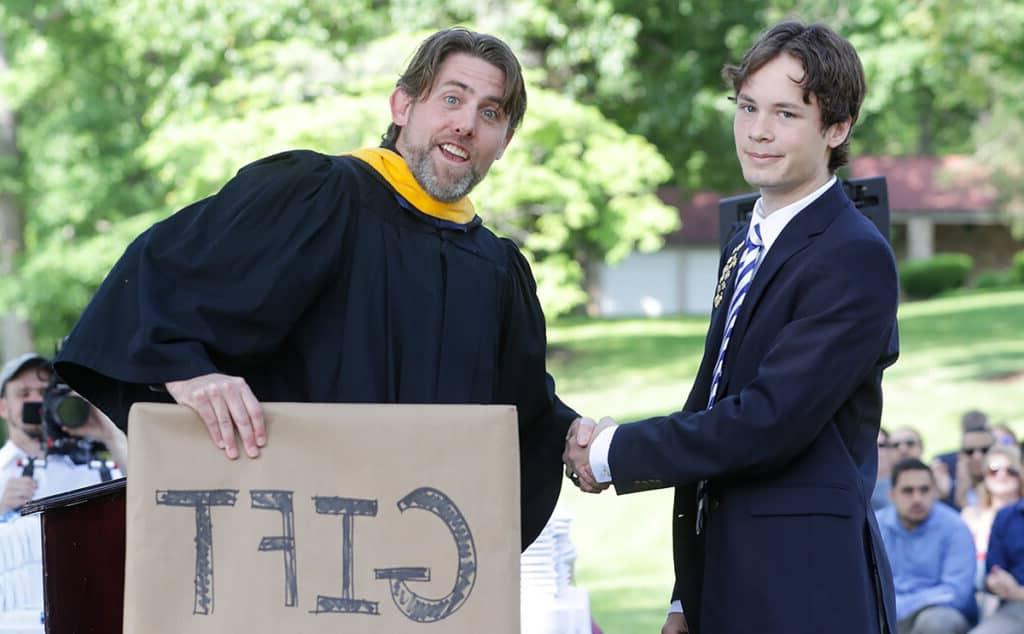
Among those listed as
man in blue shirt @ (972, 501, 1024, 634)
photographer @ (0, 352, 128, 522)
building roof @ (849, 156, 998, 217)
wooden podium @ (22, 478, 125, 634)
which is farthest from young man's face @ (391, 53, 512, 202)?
building roof @ (849, 156, 998, 217)

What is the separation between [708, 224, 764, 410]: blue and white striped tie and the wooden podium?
144 centimetres

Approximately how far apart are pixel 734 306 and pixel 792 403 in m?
0.37

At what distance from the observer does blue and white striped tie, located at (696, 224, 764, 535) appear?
3.42m

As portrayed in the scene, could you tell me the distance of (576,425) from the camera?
3736mm

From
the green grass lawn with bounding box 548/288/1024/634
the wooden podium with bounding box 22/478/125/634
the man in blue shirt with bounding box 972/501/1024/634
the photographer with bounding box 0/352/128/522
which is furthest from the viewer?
the green grass lawn with bounding box 548/288/1024/634

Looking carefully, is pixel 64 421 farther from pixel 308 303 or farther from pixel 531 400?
pixel 308 303

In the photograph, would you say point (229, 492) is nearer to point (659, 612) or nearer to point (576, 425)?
point (576, 425)

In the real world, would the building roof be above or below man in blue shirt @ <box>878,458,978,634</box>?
above

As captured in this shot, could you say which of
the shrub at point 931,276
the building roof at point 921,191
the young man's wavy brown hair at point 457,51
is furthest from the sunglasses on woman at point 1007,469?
the building roof at point 921,191

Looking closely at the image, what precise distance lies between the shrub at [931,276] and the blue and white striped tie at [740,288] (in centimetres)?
2999

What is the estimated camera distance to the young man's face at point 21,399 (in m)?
6.43

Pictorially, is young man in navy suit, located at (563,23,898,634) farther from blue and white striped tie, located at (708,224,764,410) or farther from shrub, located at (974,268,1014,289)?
shrub, located at (974,268,1014,289)

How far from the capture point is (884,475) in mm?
9555

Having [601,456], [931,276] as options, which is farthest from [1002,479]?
[931,276]
